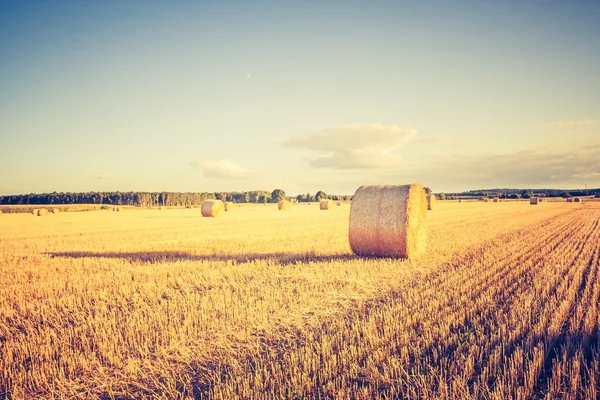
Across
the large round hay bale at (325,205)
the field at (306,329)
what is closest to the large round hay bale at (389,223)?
the field at (306,329)

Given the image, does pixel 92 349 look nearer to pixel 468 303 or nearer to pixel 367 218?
pixel 468 303

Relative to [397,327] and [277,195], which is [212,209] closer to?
[397,327]

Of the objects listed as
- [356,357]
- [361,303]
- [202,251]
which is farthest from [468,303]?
[202,251]

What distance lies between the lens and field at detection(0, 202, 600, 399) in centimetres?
386

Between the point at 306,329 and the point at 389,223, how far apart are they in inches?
262

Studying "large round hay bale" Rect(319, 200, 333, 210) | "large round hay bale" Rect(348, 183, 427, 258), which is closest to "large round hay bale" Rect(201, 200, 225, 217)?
"large round hay bale" Rect(319, 200, 333, 210)

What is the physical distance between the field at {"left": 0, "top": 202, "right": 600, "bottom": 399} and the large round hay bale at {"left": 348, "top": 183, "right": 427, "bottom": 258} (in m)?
0.97

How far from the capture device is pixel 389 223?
11438 millimetres

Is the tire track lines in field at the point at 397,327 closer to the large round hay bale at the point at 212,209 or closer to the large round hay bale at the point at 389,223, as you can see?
the large round hay bale at the point at 389,223

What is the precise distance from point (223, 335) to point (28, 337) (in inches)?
106

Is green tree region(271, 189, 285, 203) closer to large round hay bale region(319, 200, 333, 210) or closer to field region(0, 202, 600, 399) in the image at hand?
large round hay bale region(319, 200, 333, 210)

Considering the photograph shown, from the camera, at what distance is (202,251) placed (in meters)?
13.2

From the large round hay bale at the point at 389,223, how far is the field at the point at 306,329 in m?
0.97

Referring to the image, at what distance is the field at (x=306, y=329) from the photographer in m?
3.86
